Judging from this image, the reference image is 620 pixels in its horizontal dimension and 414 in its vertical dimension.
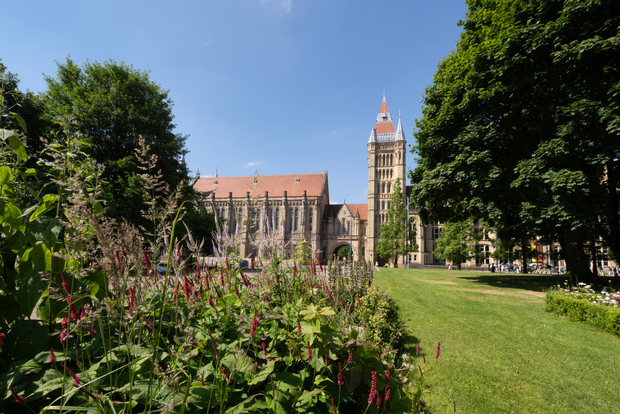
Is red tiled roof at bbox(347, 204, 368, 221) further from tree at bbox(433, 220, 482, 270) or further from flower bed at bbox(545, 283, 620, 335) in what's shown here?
flower bed at bbox(545, 283, 620, 335)

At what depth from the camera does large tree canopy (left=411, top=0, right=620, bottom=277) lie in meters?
11.1

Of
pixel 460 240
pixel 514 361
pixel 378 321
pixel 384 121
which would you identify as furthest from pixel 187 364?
pixel 384 121

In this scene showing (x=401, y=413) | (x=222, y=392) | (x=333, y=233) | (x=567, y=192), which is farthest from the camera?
(x=333, y=233)

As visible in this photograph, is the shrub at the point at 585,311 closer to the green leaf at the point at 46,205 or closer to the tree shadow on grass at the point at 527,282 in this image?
the tree shadow on grass at the point at 527,282

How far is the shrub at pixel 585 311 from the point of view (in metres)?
7.37

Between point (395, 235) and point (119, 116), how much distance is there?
41.4m

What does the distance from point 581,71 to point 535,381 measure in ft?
43.5

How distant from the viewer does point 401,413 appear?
2.09 m

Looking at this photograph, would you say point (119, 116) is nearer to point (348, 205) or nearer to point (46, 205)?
point (46, 205)

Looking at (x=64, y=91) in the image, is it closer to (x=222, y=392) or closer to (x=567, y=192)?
(x=222, y=392)

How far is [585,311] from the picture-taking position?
834 cm

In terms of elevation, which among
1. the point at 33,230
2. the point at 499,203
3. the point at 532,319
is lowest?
the point at 532,319

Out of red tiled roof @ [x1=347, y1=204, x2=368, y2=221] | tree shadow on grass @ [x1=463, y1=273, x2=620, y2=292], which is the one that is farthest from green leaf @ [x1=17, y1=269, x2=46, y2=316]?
red tiled roof @ [x1=347, y1=204, x2=368, y2=221]

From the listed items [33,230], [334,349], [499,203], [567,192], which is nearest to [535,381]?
[334,349]
